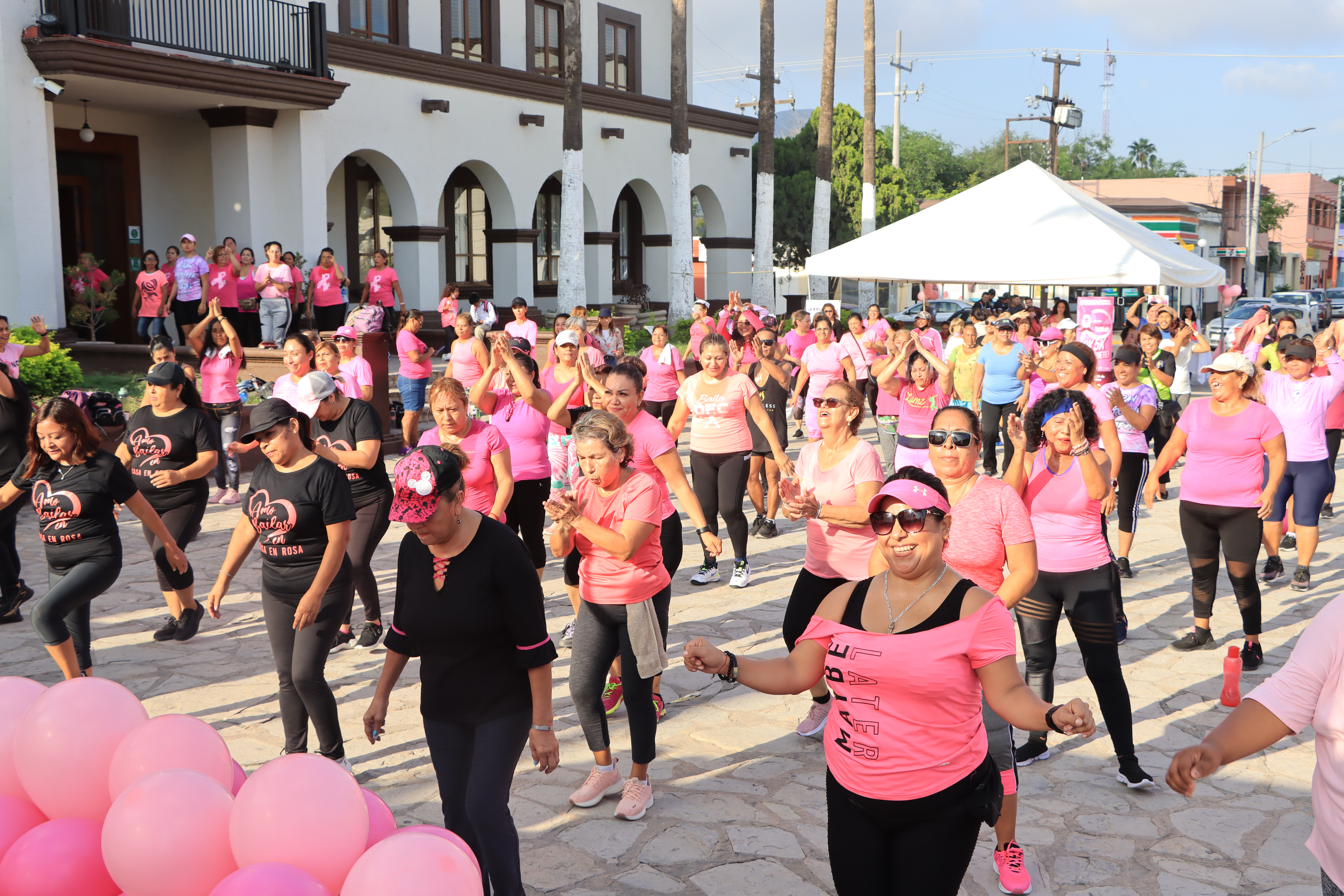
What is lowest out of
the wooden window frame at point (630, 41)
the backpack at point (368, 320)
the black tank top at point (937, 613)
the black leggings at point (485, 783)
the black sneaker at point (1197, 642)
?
the black sneaker at point (1197, 642)

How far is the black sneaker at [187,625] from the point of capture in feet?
25.5

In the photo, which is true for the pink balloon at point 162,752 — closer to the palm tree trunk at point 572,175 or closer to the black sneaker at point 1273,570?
the black sneaker at point 1273,570

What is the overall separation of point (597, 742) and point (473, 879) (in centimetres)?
A: 231

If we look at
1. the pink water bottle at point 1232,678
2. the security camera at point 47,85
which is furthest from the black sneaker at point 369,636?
the security camera at point 47,85

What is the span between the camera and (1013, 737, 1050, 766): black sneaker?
19.2 feet

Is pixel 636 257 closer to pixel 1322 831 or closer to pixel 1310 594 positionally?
pixel 1310 594

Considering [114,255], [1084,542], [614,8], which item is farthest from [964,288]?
[1084,542]

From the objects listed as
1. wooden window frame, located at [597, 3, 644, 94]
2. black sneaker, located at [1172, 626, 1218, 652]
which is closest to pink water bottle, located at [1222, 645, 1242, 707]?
black sneaker, located at [1172, 626, 1218, 652]

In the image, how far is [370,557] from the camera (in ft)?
23.9

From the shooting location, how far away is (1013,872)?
4574 mm

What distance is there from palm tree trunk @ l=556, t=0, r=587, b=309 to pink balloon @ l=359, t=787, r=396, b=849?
65.3 ft

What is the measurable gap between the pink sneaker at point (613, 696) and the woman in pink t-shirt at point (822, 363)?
6.43 metres

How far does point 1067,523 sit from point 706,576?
13.9 feet

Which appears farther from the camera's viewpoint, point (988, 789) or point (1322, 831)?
point (988, 789)
